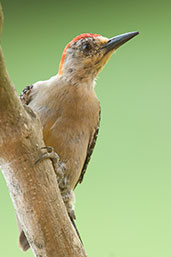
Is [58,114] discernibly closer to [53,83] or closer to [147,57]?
[53,83]

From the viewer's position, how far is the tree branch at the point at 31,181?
101cm

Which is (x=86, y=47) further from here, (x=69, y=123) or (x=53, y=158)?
(x=53, y=158)

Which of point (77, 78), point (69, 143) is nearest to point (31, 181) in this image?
point (69, 143)

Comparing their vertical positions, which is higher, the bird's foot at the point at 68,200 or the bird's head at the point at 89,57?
the bird's head at the point at 89,57

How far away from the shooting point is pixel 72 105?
1502 millimetres

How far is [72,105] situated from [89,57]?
0.21 meters

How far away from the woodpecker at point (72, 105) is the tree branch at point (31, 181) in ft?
0.83

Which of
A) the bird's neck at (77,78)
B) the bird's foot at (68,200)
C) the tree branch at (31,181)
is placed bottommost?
the tree branch at (31,181)

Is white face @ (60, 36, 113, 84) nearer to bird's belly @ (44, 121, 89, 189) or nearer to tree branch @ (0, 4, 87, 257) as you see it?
bird's belly @ (44, 121, 89, 189)

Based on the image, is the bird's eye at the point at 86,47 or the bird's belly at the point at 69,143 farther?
the bird's eye at the point at 86,47

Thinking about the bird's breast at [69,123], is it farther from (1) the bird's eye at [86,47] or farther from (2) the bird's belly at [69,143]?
(1) the bird's eye at [86,47]

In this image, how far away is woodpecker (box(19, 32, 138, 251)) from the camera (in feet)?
4.87

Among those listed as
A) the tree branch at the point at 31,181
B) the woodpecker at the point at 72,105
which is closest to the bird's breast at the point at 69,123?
the woodpecker at the point at 72,105

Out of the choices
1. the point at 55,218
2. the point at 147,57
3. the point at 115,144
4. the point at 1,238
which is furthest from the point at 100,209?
the point at 55,218
